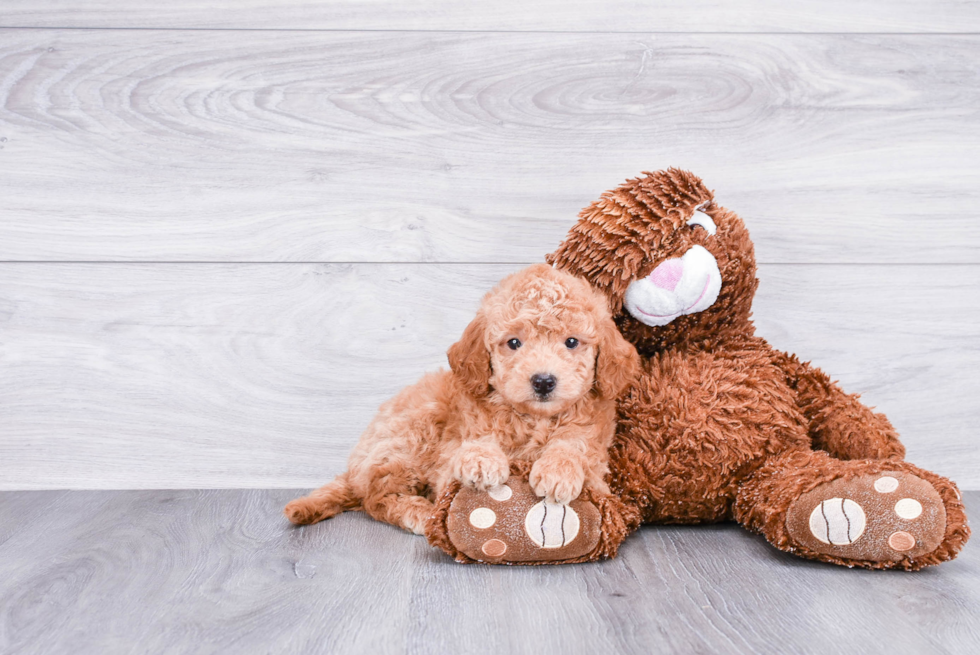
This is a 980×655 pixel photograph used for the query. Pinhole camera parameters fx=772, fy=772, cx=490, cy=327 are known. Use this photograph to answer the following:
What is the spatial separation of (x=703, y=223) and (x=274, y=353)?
0.67 meters

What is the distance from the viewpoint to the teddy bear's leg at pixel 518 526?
792mm

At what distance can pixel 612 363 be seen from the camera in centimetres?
85

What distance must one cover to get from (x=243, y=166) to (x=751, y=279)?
0.76 m

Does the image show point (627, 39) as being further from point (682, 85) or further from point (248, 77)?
point (248, 77)


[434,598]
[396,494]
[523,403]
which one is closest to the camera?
[434,598]

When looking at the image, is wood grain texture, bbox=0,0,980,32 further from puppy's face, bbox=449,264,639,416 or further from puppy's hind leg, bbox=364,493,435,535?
puppy's hind leg, bbox=364,493,435,535

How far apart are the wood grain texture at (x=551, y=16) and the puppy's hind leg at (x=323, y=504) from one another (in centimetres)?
68

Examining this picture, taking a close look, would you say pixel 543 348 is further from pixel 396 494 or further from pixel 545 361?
pixel 396 494

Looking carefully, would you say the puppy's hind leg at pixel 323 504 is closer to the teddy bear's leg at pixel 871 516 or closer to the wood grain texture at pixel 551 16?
the teddy bear's leg at pixel 871 516

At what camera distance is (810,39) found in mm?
1173

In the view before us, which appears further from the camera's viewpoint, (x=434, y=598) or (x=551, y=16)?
(x=551, y=16)

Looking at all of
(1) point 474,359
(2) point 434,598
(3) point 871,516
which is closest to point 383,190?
→ (1) point 474,359

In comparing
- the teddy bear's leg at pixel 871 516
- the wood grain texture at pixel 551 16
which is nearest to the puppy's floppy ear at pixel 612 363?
the teddy bear's leg at pixel 871 516

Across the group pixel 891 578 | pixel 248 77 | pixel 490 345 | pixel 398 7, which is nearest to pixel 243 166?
pixel 248 77
